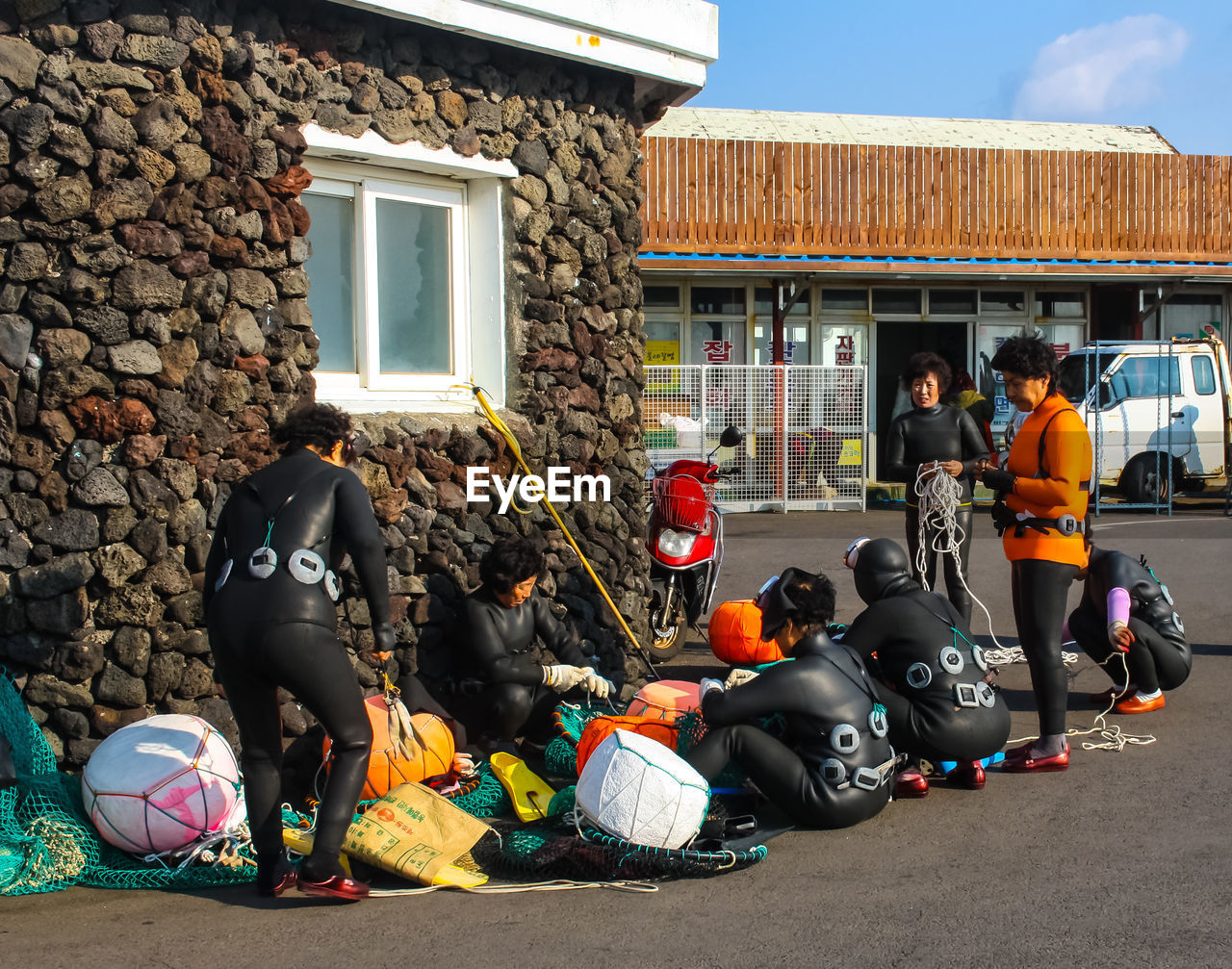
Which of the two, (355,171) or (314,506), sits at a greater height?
(355,171)

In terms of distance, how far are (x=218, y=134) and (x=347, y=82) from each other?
2.79 ft

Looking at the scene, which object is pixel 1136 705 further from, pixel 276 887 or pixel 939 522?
pixel 276 887

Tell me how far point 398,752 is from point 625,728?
1.01 metres

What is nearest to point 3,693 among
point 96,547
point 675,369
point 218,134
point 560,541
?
point 96,547

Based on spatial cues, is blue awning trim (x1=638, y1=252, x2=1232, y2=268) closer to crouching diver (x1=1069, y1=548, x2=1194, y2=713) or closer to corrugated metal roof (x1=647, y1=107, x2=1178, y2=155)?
corrugated metal roof (x1=647, y1=107, x2=1178, y2=155)

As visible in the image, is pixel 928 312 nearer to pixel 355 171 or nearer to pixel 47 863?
pixel 355 171

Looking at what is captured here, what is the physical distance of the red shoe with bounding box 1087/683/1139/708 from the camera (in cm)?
733

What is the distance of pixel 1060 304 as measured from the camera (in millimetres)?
21234

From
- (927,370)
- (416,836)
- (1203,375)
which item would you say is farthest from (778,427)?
(416,836)

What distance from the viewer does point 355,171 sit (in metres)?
7.05

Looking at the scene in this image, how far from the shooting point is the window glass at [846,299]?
20562 millimetres

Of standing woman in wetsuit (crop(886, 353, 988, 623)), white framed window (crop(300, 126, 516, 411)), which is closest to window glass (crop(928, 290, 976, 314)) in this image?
standing woman in wetsuit (crop(886, 353, 988, 623))

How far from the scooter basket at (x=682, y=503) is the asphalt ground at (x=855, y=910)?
3.12m

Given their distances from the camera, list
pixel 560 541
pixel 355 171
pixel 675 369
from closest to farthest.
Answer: pixel 355 171 → pixel 560 541 → pixel 675 369
